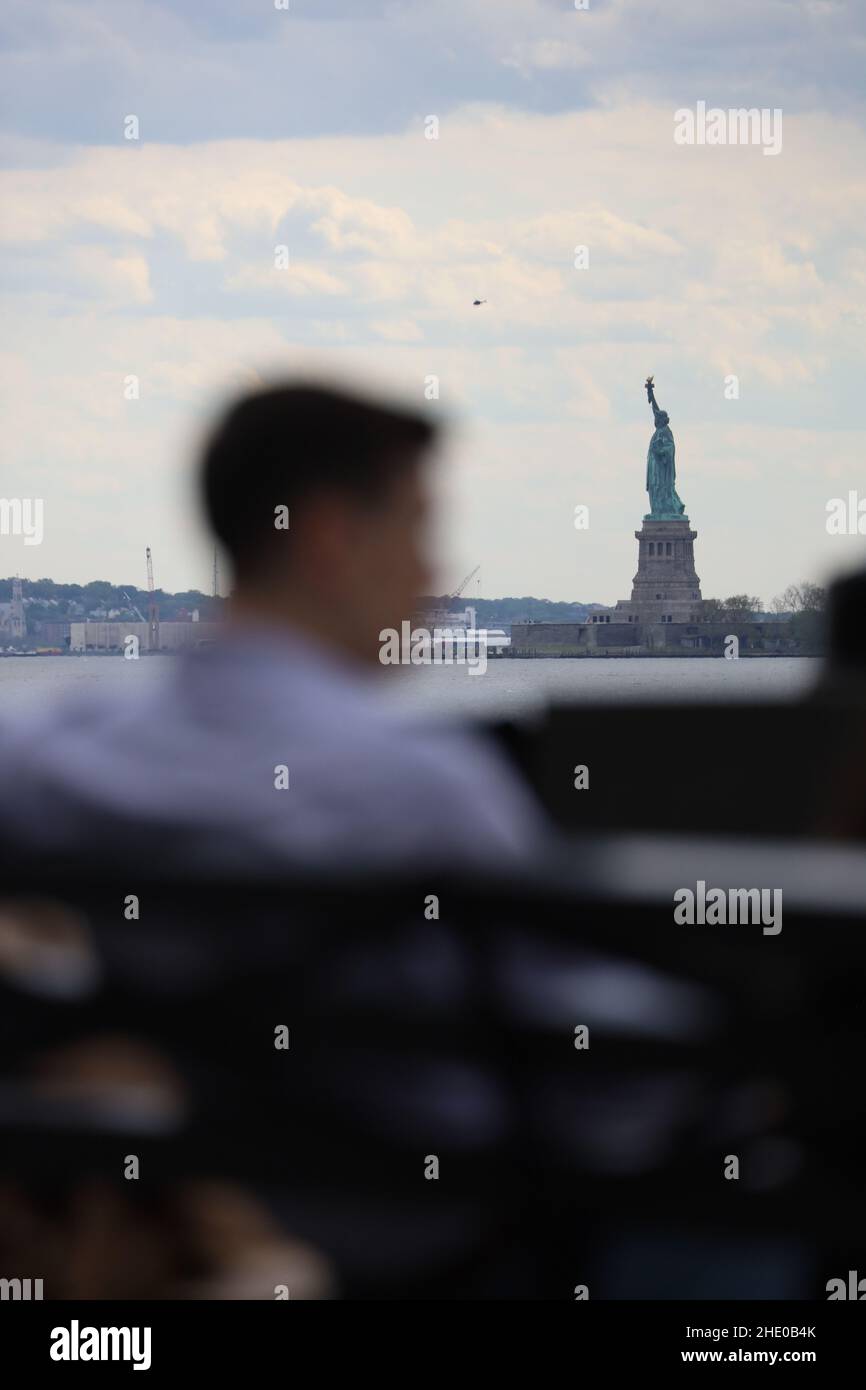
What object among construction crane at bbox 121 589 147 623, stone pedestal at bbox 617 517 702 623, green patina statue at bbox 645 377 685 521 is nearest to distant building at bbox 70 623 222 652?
construction crane at bbox 121 589 147 623

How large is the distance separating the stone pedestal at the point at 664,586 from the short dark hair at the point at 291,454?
12890 millimetres

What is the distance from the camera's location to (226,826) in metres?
1.47

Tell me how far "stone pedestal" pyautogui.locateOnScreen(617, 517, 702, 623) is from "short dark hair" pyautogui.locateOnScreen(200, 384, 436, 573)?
12.9 metres

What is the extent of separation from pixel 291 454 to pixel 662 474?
43.9 m

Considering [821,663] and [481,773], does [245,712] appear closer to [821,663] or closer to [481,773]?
[481,773]

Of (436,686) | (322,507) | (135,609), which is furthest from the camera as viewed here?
(135,609)

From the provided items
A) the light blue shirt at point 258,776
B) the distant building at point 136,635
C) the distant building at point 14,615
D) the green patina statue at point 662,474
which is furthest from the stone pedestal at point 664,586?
the light blue shirt at point 258,776

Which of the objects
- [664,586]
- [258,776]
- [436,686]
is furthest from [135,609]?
[664,586]

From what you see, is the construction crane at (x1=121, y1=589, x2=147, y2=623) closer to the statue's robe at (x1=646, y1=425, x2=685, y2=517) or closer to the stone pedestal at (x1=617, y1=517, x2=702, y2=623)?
the stone pedestal at (x1=617, y1=517, x2=702, y2=623)

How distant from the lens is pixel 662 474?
147 ft

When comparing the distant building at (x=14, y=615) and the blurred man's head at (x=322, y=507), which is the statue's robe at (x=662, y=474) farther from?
the blurred man's head at (x=322, y=507)

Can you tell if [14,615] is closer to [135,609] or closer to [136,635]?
[136,635]

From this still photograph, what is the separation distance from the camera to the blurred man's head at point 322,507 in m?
1.67
